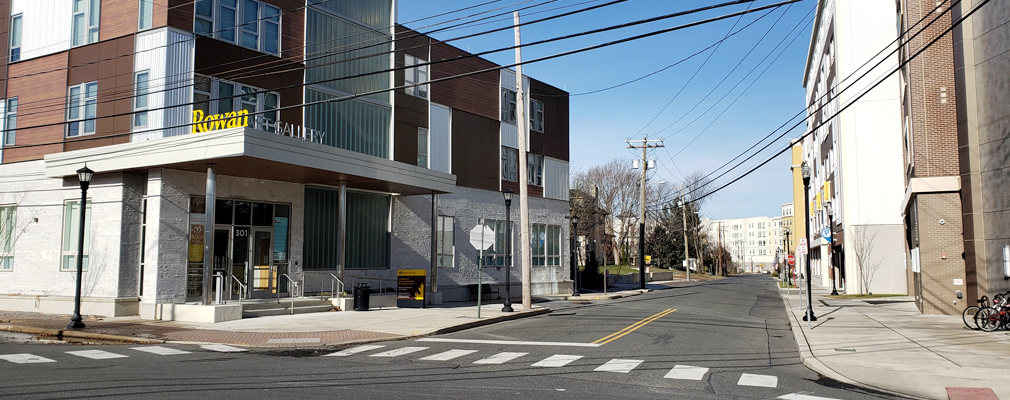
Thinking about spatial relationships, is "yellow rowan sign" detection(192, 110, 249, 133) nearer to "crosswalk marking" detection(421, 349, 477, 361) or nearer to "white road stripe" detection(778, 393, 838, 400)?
"crosswalk marking" detection(421, 349, 477, 361)

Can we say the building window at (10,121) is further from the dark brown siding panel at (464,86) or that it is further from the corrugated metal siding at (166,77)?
the dark brown siding panel at (464,86)

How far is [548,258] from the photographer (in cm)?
3709

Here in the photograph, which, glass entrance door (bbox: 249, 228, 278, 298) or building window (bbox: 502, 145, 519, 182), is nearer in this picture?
glass entrance door (bbox: 249, 228, 278, 298)

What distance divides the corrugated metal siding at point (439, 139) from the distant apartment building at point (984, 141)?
730 inches

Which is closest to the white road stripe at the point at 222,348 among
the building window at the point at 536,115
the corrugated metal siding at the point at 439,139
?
the corrugated metal siding at the point at 439,139

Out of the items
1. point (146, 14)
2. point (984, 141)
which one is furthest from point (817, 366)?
point (146, 14)

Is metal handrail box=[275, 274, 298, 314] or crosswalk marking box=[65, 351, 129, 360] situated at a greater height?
metal handrail box=[275, 274, 298, 314]

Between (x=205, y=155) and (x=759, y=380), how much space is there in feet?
46.8

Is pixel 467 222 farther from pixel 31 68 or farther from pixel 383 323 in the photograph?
pixel 31 68

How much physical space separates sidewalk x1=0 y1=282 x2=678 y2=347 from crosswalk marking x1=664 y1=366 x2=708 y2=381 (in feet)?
23.5

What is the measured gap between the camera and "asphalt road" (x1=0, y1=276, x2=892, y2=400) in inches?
373

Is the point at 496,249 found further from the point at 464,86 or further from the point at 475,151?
the point at 464,86

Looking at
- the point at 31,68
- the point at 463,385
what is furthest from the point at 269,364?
the point at 31,68

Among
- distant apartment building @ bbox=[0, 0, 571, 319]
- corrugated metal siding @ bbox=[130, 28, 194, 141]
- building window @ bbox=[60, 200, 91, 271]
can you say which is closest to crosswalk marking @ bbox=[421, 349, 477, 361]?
distant apartment building @ bbox=[0, 0, 571, 319]
